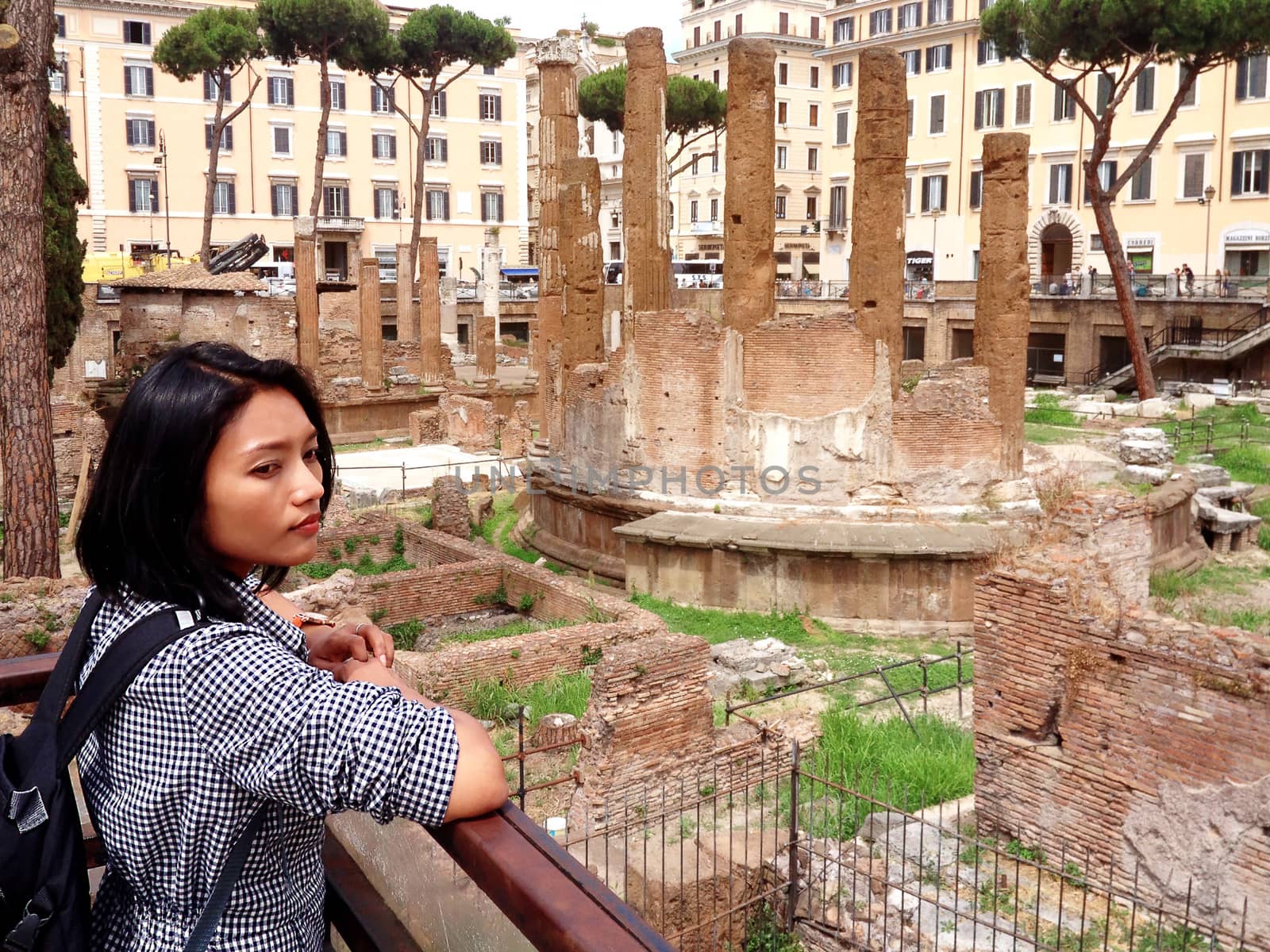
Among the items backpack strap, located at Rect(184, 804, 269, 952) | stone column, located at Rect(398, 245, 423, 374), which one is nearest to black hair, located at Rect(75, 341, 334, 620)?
backpack strap, located at Rect(184, 804, 269, 952)

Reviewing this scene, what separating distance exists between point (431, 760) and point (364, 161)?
46.4 m

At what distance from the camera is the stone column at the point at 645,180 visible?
14.6 meters

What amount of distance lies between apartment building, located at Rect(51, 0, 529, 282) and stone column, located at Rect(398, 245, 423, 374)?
490 centimetres

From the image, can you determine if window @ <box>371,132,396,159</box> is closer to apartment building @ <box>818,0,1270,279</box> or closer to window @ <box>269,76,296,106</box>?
window @ <box>269,76,296,106</box>

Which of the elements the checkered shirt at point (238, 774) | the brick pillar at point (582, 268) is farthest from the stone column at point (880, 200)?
the checkered shirt at point (238, 774)

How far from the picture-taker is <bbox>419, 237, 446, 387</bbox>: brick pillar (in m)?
28.4

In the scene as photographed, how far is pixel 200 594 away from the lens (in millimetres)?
1685

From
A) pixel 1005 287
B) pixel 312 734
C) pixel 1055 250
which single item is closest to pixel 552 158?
pixel 1005 287

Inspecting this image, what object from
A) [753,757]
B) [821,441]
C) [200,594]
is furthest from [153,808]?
[821,441]

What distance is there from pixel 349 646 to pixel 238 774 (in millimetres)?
457

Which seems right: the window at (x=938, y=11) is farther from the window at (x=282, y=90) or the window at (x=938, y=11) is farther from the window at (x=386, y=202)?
the window at (x=282, y=90)

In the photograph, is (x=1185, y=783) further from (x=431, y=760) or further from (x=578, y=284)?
(x=578, y=284)

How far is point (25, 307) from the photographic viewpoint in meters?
11.2

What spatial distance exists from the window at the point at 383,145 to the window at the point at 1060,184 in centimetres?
2282
